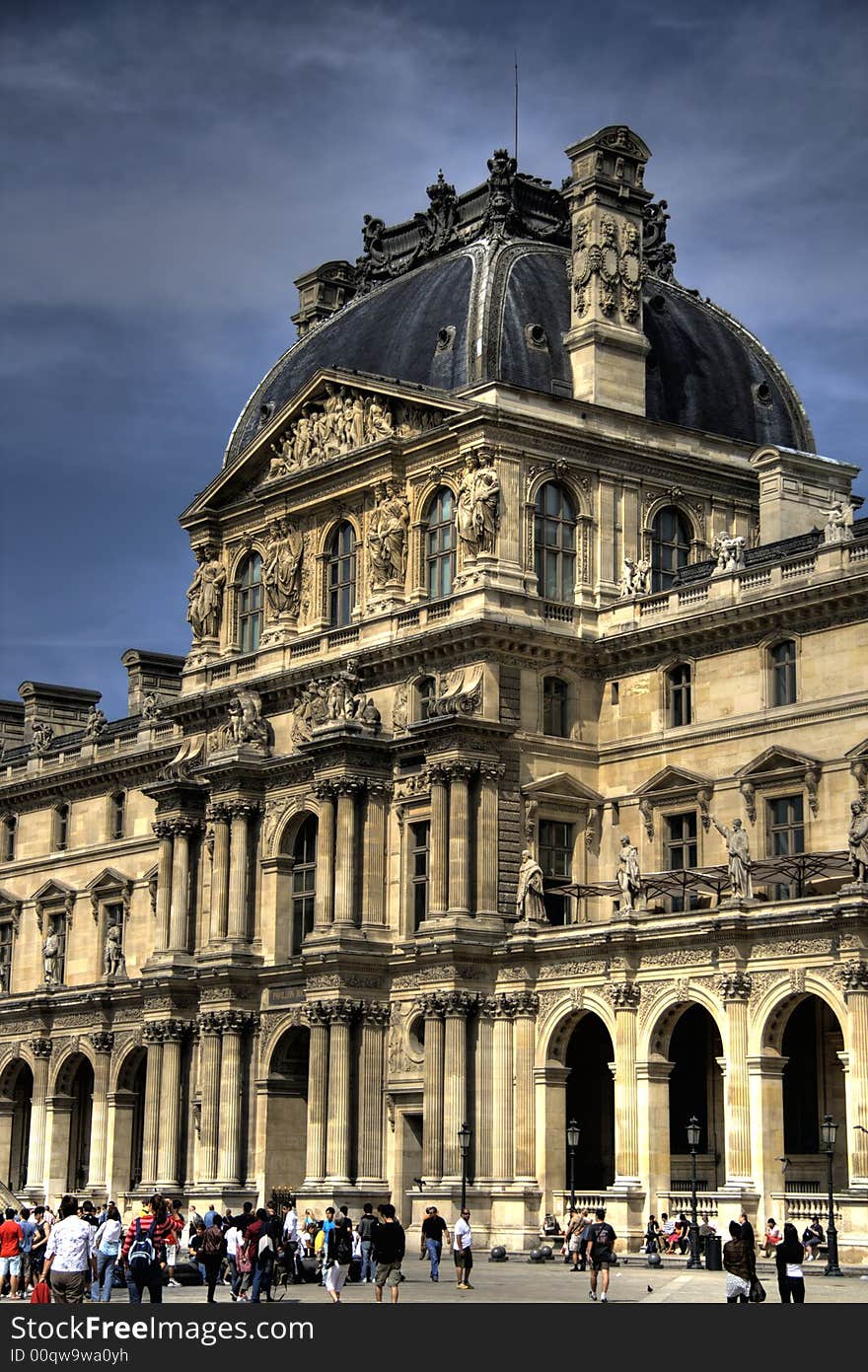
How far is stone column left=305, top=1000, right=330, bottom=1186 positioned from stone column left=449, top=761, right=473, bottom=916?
5.66 meters

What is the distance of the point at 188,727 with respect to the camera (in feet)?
268

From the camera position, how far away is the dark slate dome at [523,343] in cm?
7412

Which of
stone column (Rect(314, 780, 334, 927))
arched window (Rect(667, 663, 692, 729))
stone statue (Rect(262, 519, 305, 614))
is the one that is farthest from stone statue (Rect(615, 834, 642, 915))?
stone statue (Rect(262, 519, 305, 614))

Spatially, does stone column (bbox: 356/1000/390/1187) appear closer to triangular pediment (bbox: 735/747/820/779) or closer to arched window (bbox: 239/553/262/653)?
triangular pediment (bbox: 735/747/820/779)

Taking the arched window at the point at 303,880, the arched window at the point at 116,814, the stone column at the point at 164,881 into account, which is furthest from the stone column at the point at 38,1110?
the arched window at the point at 303,880

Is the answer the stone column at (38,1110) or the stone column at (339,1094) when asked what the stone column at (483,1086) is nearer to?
the stone column at (339,1094)

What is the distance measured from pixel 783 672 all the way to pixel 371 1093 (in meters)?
17.2

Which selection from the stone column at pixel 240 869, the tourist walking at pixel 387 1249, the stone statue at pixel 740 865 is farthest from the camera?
the stone column at pixel 240 869

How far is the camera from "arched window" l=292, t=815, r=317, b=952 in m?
74.7

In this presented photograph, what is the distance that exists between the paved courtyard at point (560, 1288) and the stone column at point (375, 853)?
15.2m

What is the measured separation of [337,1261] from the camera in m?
42.6
